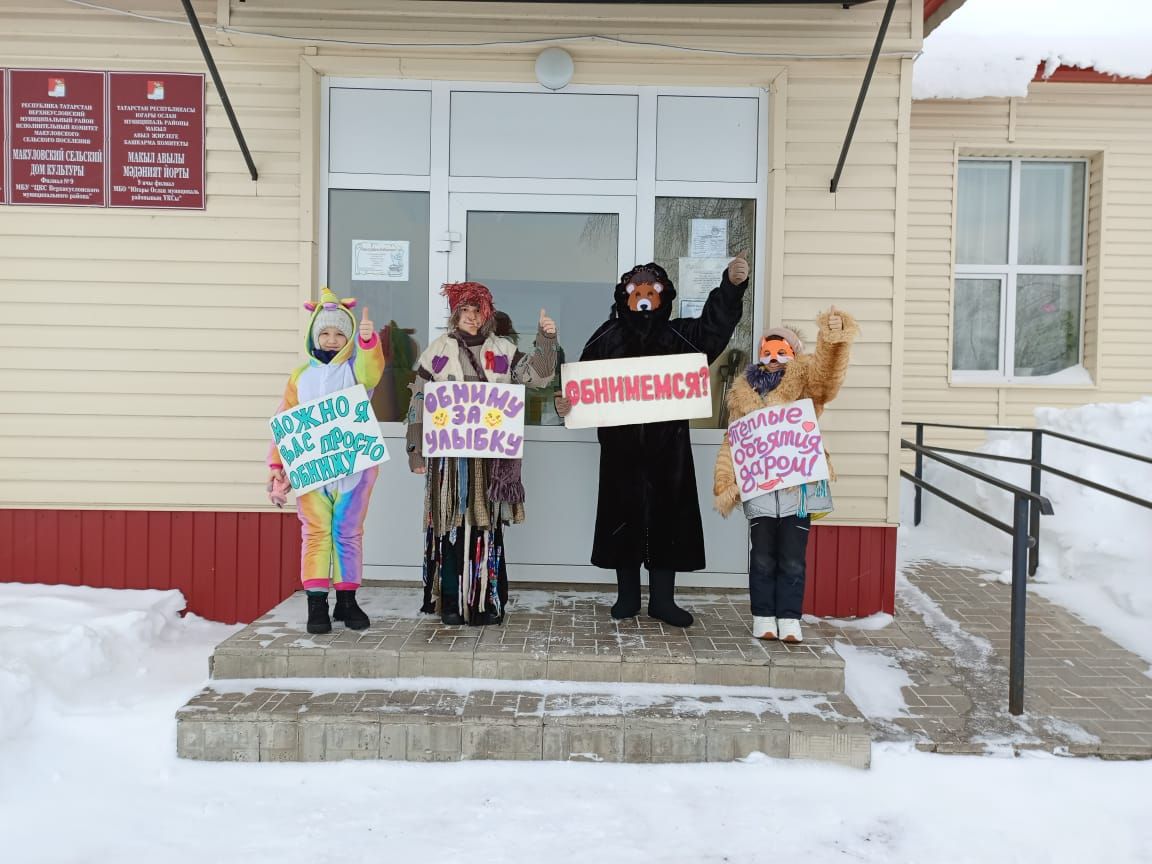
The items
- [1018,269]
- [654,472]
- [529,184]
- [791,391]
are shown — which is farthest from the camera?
[1018,269]

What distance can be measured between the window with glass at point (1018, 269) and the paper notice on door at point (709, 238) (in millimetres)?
4976

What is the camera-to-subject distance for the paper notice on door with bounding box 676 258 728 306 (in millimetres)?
4664

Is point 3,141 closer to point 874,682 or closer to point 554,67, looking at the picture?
point 554,67

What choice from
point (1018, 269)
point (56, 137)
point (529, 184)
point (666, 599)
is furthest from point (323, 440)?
point (1018, 269)

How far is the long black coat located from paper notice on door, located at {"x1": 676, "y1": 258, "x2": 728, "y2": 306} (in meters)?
0.79

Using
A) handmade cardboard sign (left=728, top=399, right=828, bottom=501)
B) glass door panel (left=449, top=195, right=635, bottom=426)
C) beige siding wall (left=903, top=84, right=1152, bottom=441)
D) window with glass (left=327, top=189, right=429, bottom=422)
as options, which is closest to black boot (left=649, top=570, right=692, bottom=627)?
handmade cardboard sign (left=728, top=399, right=828, bottom=501)

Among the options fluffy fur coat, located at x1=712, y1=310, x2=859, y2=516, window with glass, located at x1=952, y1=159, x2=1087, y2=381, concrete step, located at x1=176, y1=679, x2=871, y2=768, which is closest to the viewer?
concrete step, located at x1=176, y1=679, x2=871, y2=768

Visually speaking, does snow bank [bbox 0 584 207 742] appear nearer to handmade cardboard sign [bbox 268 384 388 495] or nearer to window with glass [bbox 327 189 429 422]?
handmade cardboard sign [bbox 268 384 388 495]

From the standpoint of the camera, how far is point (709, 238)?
183 inches

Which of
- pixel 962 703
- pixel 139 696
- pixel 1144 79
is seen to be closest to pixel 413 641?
pixel 139 696

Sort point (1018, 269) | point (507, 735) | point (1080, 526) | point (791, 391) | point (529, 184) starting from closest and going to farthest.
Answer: point (507, 735), point (791, 391), point (529, 184), point (1080, 526), point (1018, 269)

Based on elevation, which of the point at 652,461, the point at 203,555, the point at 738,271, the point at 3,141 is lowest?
the point at 203,555

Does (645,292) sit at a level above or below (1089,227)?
below

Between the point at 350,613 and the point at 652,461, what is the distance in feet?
5.37
